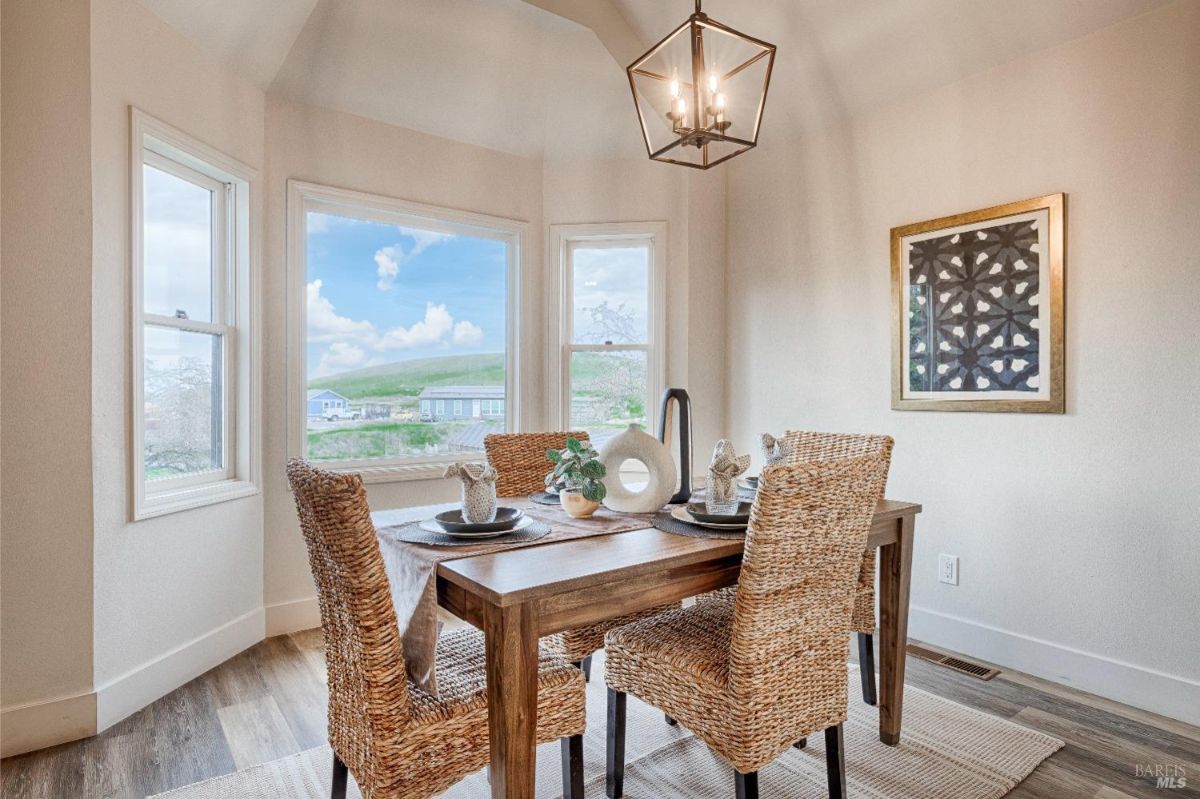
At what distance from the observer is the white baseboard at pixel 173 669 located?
7.58 feet

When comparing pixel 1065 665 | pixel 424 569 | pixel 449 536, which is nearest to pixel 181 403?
pixel 449 536

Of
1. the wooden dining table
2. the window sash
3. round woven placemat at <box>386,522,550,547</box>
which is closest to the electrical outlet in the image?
the wooden dining table

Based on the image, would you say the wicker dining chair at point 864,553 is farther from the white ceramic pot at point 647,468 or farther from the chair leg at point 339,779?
the chair leg at point 339,779

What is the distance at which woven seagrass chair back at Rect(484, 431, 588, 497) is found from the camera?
2.61 meters

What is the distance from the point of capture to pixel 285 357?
3.17 m

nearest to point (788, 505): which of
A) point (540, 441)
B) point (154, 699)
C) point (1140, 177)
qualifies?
point (540, 441)

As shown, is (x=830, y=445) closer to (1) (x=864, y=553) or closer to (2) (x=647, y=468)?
(1) (x=864, y=553)

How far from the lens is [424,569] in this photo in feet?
5.05

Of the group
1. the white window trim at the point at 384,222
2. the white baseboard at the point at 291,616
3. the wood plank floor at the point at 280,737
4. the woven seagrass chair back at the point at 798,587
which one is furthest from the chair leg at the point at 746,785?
the white window trim at the point at 384,222

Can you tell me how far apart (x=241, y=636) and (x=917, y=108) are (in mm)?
3811

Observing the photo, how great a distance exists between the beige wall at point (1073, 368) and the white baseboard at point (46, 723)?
3.25m

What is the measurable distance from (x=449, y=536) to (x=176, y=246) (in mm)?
1953

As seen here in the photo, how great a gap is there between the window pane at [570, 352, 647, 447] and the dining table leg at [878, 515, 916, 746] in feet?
6.32

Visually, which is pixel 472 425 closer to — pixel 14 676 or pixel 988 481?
pixel 14 676
